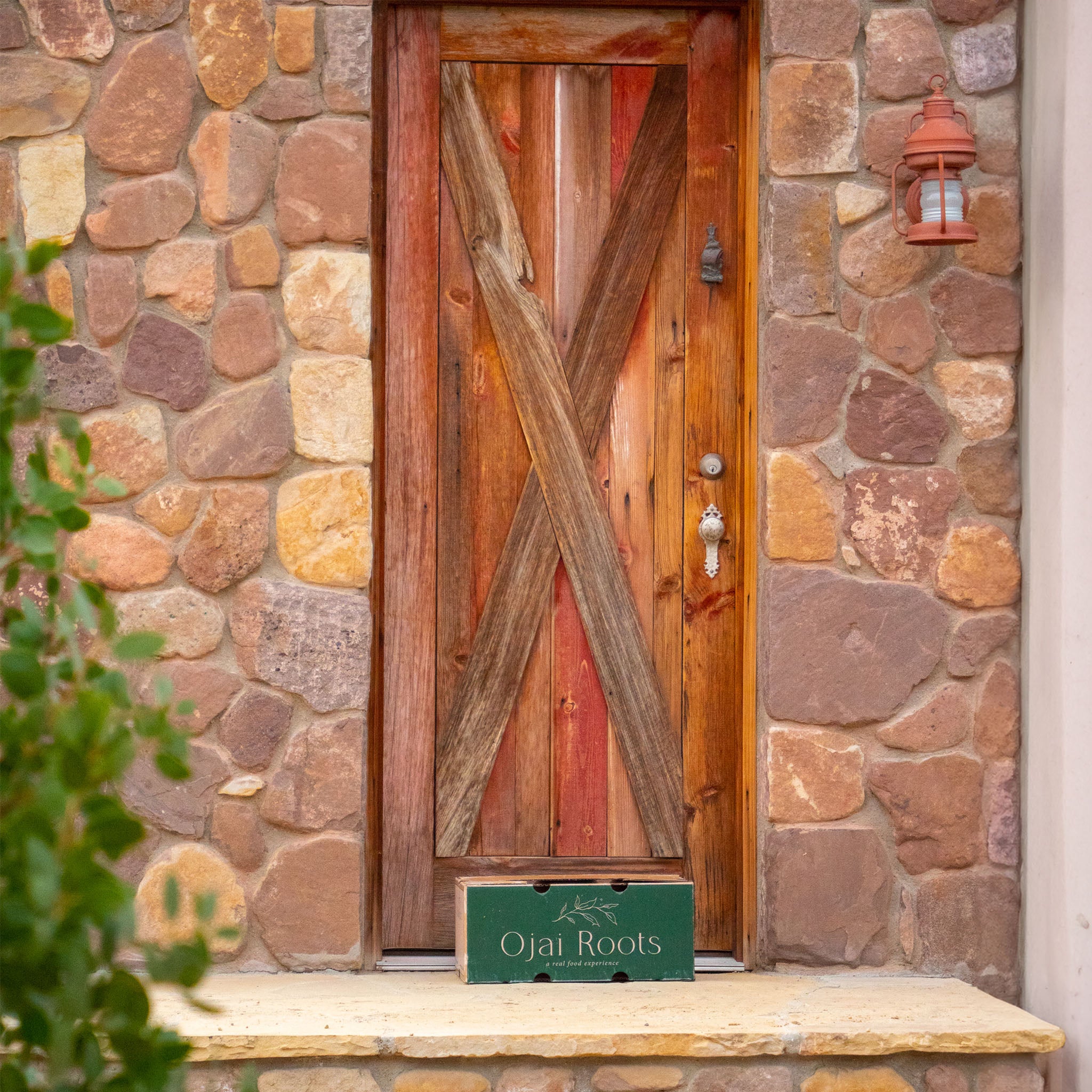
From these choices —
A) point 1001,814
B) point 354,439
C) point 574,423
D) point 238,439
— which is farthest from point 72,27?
point 1001,814

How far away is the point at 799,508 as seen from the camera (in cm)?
254

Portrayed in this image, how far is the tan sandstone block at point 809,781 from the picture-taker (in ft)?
8.27

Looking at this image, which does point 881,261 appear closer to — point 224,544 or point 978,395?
point 978,395

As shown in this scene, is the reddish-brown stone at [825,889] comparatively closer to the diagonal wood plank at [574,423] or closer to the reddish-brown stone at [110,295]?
the diagonal wood plank at [574,423]

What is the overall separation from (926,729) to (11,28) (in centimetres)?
238

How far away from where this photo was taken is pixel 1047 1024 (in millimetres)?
2242

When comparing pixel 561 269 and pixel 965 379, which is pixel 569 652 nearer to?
pixel 561 269

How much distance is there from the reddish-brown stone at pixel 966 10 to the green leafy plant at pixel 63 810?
236 cm

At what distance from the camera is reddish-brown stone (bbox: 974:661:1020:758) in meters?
2.54

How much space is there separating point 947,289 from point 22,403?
223cm

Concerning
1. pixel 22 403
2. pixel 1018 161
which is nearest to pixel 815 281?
pixel 1018 161

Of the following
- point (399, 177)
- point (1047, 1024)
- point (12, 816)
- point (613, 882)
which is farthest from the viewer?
point (399, 177)

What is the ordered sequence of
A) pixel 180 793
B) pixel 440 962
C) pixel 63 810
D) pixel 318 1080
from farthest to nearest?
pixel 440 962, pixel 180 793, pixel 318 1080, pixel 63 810

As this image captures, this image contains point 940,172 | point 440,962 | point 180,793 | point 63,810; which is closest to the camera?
point 63,810
